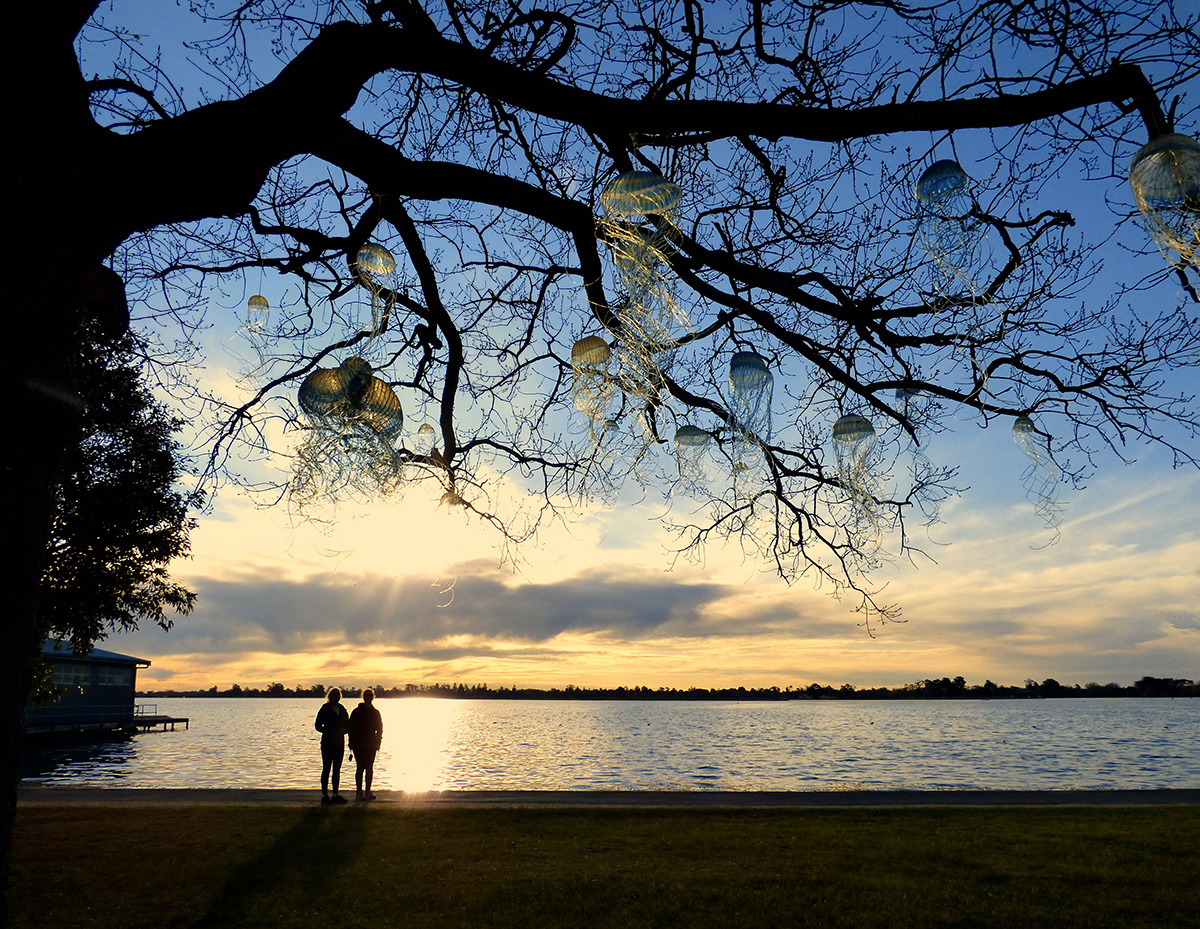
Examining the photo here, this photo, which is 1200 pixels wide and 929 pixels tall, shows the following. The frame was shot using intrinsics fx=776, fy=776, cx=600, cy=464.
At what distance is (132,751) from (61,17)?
48196mm

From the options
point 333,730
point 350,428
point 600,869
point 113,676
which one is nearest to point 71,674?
point 113,676

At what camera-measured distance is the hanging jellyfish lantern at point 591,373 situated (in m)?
4.39

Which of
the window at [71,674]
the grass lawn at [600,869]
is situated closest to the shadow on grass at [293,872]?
the grass lawn at [600,869]

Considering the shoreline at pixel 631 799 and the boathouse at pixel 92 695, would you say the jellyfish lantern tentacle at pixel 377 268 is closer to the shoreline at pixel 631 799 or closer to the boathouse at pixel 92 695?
the shoreline at pixel 631 799

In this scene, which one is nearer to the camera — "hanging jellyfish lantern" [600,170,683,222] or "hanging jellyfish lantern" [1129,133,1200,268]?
"hanging jellyfish lantern" [1129,133,1200,268]

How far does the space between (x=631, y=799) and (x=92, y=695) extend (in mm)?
44974

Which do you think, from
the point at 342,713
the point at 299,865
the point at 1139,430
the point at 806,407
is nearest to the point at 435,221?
the point at 806,407

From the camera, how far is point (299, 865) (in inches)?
318

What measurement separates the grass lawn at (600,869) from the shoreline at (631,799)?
1238mm

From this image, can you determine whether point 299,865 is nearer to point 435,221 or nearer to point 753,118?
point 435,221

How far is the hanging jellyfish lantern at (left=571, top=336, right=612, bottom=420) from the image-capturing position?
14.4 feet

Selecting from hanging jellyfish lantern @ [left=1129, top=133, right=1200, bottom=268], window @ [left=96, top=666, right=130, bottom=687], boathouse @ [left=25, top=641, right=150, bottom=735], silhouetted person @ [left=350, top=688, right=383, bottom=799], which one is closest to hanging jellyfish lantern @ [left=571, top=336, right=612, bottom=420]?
hanging jellyfish lantern @ [left=1129, top=133, right=1200, bottom=268]

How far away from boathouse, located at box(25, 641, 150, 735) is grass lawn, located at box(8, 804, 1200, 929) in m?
35.6

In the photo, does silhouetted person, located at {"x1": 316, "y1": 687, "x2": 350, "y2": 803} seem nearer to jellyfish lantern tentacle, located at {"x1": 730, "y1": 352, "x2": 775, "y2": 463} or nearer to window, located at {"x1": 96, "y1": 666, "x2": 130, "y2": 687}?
jellyfish lantern tentacle, located at {"x1": 730, "y1": 352, "x2": 775, "y2": 463}
